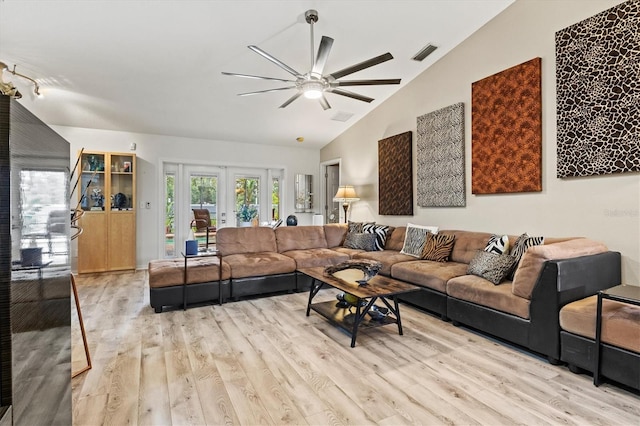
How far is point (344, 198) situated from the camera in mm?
5926

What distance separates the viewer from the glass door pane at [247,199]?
22.7 feet

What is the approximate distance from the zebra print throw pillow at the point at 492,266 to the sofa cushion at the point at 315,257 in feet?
6.08

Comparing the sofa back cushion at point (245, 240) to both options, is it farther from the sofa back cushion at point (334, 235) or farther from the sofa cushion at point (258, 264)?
the sofa back cushion at point (334, 235)

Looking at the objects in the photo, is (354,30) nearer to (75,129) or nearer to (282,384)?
(282,384)

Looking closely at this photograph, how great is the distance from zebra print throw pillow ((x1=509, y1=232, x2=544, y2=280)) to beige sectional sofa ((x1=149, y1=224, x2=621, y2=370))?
0.30ft

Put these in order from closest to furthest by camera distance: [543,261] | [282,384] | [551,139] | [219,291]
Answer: [282,384] < [543,261] < [551,139] < [219,291]

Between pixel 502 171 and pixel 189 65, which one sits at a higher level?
pixel 189 65

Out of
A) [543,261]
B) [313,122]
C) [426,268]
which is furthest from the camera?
[313,122]

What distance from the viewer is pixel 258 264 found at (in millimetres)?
4203

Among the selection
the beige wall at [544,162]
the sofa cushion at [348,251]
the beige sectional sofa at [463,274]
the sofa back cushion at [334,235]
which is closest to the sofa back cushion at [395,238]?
the beige sectional sofa at [463,274]

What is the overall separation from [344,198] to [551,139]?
10.5 ft

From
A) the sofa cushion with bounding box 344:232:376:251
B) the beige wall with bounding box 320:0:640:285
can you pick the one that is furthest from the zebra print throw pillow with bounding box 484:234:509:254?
the sofa cushion with bounding box 344:232:376:251

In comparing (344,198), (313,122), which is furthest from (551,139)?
(313,122)

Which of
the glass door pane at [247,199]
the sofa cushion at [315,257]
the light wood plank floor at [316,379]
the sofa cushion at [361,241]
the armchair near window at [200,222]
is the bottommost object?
the light wood plank floor at [316,379]
